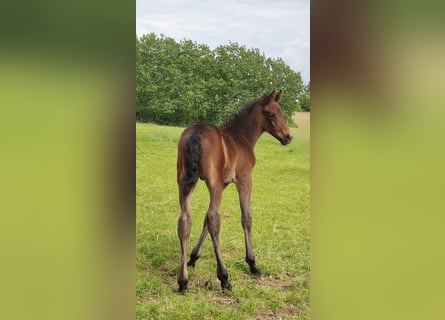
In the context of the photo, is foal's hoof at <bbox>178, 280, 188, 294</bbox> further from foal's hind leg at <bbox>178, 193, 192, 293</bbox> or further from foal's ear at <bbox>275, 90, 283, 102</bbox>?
foal's ear at <bbox>275, 90, 283, 102</bbox>

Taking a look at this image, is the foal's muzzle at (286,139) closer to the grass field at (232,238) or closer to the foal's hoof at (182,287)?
the grass field at (232,238)

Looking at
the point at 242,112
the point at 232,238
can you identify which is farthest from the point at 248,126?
the point at 232,238

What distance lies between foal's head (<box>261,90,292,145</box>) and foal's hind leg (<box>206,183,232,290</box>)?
429 millimetres

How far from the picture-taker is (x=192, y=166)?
2.53 m

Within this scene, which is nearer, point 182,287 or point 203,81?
point 182,287

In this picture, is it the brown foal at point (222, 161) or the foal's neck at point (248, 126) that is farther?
the foal's neck at point (248, 126)

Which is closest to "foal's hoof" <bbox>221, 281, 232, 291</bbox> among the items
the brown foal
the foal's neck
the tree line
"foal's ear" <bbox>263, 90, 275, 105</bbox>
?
the brown foal

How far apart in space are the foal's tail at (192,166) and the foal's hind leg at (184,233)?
44 millimetres

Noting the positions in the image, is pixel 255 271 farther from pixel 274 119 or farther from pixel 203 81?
pixel 203 81

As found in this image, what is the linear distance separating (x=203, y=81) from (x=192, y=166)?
0.49 metres

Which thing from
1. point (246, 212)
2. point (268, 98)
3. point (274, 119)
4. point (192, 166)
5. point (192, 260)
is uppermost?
point (268, 98)

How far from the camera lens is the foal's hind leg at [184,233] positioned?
99.0 inches

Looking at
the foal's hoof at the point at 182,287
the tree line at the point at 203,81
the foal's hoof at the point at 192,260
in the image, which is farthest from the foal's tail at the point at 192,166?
the foal's hoof at the point at 182,287
